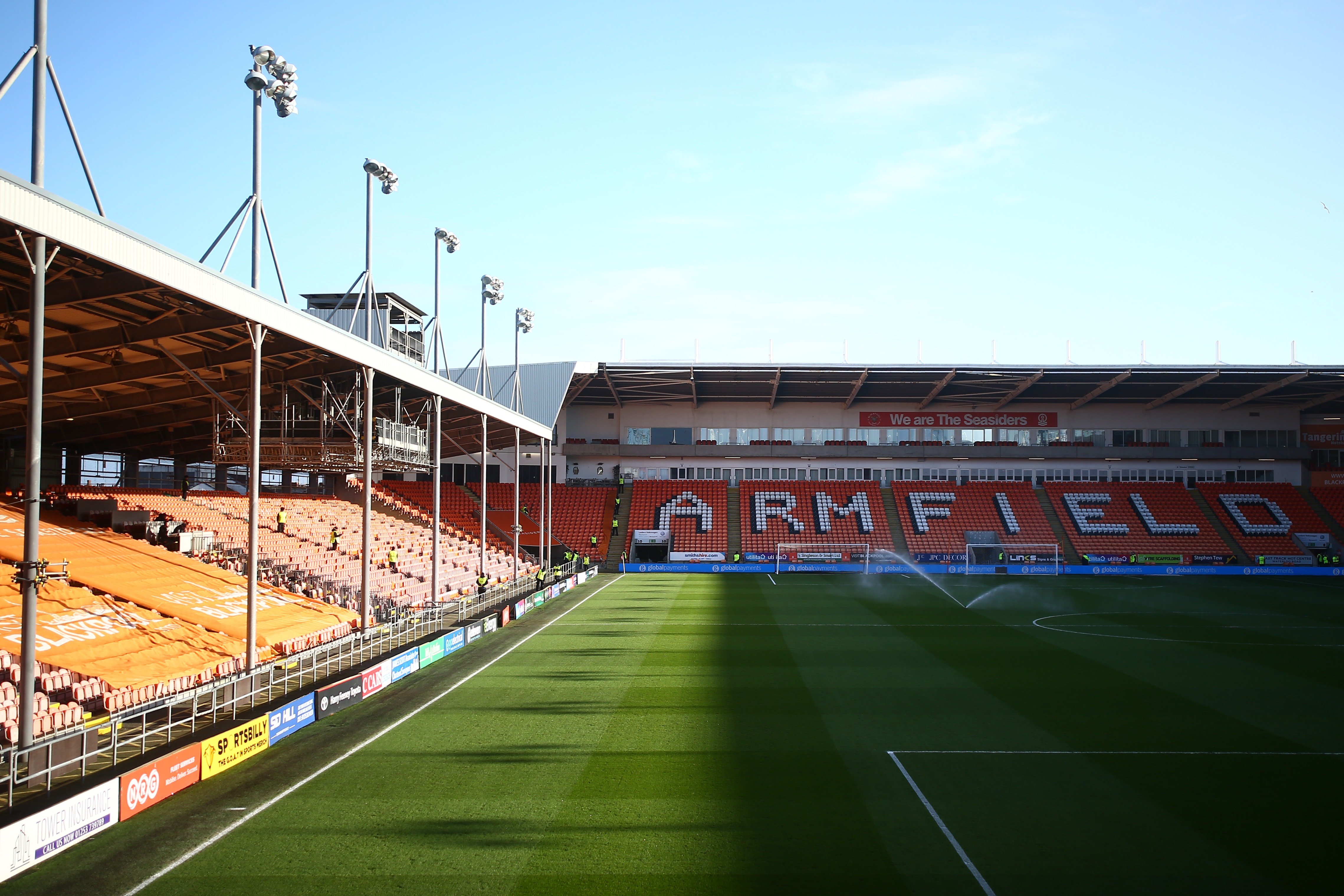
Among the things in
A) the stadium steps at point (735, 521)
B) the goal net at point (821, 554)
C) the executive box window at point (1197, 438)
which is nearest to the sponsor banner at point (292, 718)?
the goal net at point (821, 554)

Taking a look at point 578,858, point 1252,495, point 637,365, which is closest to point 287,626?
point 578,858

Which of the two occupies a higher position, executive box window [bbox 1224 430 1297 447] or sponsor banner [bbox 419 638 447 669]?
executive box window [bbox 1224 430 1297 447]

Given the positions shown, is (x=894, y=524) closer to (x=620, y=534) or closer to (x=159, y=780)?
(x=620, y=534)

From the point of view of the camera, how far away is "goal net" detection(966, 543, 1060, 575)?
2148 inches

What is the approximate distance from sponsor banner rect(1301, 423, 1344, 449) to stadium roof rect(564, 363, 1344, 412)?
1.27 m

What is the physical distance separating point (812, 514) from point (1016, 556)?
546 inches

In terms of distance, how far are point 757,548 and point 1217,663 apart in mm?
34606

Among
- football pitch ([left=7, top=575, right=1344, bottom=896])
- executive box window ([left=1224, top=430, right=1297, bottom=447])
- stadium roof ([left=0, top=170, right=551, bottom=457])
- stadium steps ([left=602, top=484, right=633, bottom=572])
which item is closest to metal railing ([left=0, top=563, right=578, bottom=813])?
football pitch ([left=7, top=575, right=1344, bottom=896])

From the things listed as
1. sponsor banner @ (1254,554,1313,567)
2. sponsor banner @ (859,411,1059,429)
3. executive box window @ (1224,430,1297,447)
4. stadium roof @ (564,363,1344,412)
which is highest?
stadium roof @ (564,363,1344,412)

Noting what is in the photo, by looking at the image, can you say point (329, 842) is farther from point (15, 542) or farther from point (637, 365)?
point (637, 365)

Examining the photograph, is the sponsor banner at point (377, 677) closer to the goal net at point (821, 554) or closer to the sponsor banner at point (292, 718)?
the sponsor banner at point (292, 718)

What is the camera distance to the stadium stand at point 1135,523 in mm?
55812

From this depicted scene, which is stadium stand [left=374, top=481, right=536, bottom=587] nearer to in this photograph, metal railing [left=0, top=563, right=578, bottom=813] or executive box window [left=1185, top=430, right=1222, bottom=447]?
metal railing [left=0, top=563, right=578, bottom=813]

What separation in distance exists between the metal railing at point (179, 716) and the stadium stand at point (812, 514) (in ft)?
115
